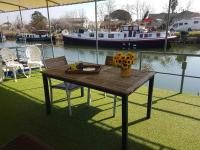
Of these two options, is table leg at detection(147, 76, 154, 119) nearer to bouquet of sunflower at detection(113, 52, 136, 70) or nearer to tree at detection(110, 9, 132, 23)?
bouquet of sunflower at detection(113, 52, 136, 70)

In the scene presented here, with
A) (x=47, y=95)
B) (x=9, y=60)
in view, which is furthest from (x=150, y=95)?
(x=9, y=60)

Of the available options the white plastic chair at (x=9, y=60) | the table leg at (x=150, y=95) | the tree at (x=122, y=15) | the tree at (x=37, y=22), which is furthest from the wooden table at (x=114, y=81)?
the tree at (x=37, y=22)

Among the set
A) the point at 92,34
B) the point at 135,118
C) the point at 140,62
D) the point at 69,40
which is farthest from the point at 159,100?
the point at 69,40

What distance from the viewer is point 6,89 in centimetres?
429

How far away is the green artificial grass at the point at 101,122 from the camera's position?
2.28m

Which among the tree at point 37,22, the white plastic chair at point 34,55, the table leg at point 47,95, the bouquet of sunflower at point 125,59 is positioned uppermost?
the tree at point 37,22

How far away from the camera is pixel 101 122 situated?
8.98ft

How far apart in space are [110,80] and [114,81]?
7cm

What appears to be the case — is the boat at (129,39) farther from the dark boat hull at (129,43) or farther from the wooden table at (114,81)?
the wooden table at (114,81)

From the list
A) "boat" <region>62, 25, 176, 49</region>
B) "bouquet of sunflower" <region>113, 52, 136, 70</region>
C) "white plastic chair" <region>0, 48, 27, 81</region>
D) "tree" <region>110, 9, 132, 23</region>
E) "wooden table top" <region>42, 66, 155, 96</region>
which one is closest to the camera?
"wooden table top" <region>42, 66, 155, 96</region>

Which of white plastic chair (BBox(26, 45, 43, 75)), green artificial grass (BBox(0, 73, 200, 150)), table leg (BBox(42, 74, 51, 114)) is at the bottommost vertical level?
green artificial grass (BBox(0, 73, 200, 150))

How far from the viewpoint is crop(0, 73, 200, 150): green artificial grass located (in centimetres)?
228

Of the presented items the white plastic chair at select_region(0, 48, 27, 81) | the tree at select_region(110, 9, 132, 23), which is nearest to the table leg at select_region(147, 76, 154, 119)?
the white plastic chair at select_region(0, 48, 27, 81)

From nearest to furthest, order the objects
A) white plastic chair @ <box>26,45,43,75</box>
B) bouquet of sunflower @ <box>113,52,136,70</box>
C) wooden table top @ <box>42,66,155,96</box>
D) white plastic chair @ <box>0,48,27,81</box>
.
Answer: wooden table top @ <box>42,66,155,96</box>, bouquet of sunflower @ <box>113,52,136,70</box>, white plastic chair @ <box>0,48,27,81</box>, white plastic chair @ <box>26,45,43,75</box>
